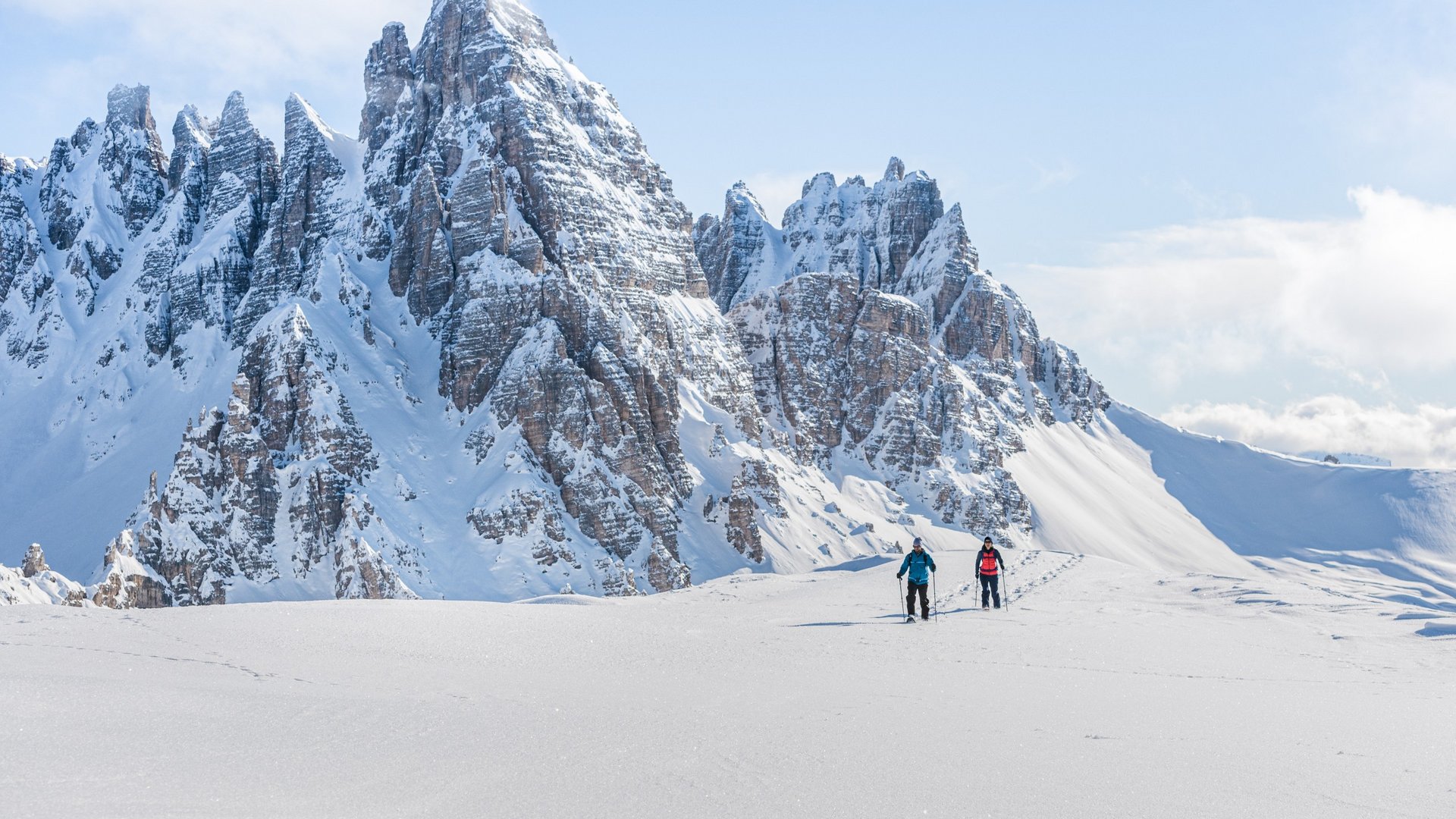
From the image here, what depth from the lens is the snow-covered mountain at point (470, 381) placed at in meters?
82.4

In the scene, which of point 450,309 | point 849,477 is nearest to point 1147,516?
point 849,477

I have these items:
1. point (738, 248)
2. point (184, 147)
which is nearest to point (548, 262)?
point (184, 147)

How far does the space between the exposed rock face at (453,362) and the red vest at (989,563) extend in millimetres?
57184

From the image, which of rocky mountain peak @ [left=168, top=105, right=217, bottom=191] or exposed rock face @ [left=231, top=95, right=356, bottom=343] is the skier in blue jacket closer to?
exposed rock face @ [left=231, top=95, right=356, bottom=343]

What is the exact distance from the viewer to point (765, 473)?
100438 mm

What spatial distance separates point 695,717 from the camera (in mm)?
9430

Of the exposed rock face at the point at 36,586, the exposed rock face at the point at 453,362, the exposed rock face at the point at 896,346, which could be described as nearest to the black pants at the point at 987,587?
the exposed rock face at the point at 36,586

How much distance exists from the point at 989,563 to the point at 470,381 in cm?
7927

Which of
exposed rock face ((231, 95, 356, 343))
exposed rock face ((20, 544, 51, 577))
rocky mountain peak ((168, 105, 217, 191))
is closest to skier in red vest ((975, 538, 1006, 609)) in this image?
exposed rock face ((20, 544, 51, 577))

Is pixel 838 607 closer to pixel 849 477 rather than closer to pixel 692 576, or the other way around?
pixel 692 576

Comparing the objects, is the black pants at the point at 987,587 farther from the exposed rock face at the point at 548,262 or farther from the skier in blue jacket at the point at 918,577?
the exposed rock face at the point at 548,262

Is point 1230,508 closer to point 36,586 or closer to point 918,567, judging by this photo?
point 36,586

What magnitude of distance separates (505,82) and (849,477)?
57080 mm

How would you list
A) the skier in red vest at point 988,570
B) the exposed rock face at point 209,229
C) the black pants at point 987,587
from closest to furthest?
the black pants at point 987,587
the skier in red vest at point 988,570
the exposed rock face at point 209,229
